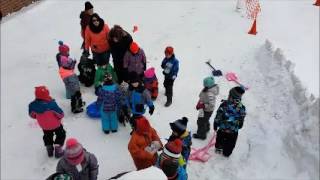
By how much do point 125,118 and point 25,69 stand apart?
4.05m

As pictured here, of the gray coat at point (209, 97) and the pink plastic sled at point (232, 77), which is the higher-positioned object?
the gray coat at point (209, 97)

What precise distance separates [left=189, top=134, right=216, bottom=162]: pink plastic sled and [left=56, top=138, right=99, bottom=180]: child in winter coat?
2.18 m

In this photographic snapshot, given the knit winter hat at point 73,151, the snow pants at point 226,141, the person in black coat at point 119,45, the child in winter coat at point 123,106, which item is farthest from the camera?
the person in black coat at point 119,45

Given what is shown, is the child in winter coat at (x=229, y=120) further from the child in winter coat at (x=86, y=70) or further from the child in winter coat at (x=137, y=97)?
the child in winter coat at (x=86, y=70)

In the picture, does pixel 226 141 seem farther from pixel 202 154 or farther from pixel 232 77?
pixel 232 77

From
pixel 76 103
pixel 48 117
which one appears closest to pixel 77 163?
pixel 48 117

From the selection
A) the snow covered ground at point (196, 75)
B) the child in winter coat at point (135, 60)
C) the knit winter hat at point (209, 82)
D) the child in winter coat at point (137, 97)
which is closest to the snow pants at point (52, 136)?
the snow covered ground at point (196, 75)

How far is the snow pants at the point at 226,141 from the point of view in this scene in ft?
23.3

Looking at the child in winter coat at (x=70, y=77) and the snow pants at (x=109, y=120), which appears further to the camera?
the child in winter coat at (x=70, y=77)

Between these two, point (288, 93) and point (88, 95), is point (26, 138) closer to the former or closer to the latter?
point (88, 95)

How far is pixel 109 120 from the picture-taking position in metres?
7.84

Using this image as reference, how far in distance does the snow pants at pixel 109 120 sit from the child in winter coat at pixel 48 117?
2.84 feet

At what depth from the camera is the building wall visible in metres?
13.5

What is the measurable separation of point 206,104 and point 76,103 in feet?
9.56
